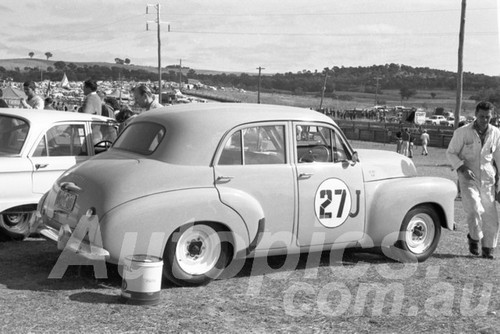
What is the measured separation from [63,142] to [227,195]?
3028mm

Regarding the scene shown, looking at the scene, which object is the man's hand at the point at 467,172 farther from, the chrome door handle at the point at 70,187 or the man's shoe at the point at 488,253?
the chrome door handle at the point at 70,187

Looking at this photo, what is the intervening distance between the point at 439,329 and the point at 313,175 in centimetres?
219

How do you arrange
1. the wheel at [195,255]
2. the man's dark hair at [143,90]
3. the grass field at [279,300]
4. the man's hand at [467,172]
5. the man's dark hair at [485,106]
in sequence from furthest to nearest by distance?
the man's dark hair at [143,90], the man's hand at [467,172], the man's dark hair at [485,106], the wheel at [195,255], the grass field at [279,300]

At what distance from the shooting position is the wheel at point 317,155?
7133mm

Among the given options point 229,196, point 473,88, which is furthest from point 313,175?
point 473,88

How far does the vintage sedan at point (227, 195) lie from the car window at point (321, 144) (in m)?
0.01

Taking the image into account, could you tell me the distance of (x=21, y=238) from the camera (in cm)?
859

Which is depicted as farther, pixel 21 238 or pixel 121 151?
pixel 21 238

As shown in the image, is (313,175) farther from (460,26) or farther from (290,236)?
(460,26)

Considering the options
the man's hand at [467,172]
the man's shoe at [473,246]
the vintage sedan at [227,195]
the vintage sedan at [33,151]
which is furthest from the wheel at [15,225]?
the man's shoe at [473,246]

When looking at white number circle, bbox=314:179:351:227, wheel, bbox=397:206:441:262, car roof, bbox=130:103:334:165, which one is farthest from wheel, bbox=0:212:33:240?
wheel, bbox=397:206:441:262

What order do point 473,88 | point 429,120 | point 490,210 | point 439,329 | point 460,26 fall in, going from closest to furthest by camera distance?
point 439,329, point 490,210, point 460,26, point 429,120, point 473,88

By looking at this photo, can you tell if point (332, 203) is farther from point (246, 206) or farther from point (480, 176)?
point (480, 176)

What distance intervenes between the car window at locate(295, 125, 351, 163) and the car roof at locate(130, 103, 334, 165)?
0.17 m
